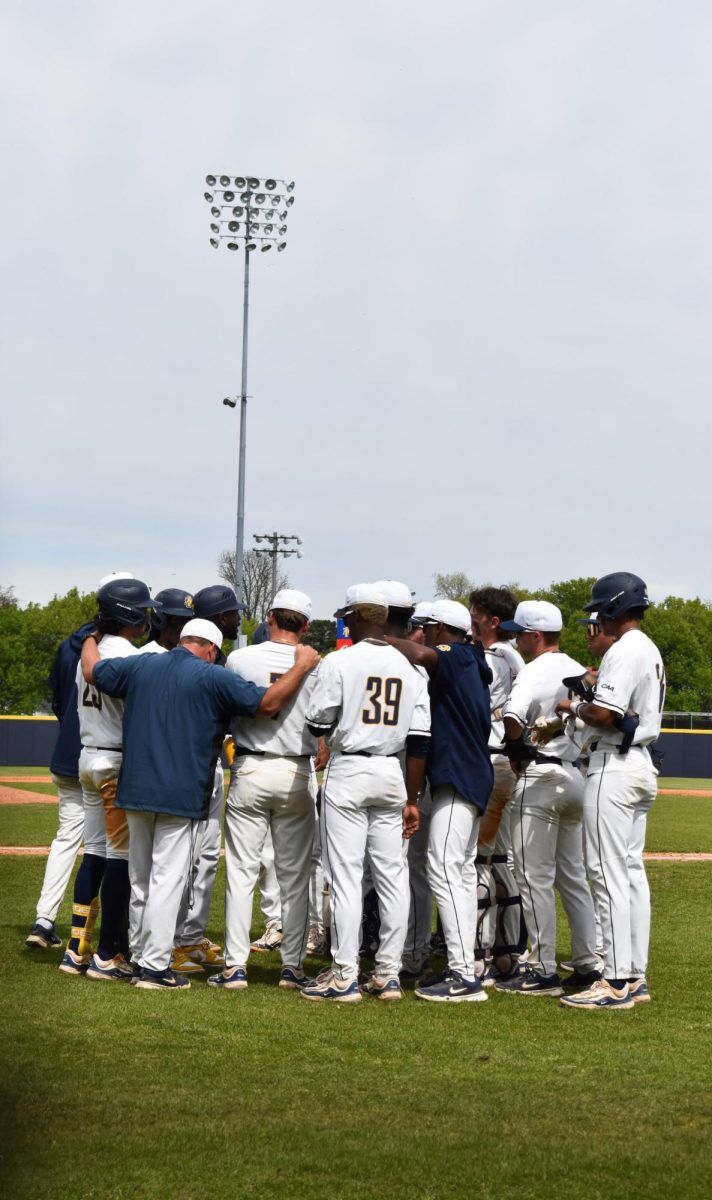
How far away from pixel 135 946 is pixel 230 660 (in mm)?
1604

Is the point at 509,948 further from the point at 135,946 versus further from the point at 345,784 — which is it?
the point at 135,946

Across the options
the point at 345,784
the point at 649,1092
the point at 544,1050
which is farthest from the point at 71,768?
the point at 649,1092

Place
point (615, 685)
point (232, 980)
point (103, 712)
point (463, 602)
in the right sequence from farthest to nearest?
point (463, 602) → point (103, 712) → point (232, 980) → point (615, 685)

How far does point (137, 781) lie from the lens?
662 cm

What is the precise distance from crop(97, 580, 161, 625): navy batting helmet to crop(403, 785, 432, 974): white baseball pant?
1927 mm

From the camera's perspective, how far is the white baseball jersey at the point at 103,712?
715 centimetres

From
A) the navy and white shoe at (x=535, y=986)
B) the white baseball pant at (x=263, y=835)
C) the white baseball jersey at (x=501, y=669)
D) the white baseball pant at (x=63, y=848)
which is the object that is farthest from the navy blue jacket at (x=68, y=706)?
the navy and white shoe at (x=535, y=986)

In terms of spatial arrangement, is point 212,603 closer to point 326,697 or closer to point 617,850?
point 326,697

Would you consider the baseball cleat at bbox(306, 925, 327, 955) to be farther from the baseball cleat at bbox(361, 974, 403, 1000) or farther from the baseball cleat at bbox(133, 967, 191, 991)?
the baseball cleat at bbox(133, 967, 191, 991)

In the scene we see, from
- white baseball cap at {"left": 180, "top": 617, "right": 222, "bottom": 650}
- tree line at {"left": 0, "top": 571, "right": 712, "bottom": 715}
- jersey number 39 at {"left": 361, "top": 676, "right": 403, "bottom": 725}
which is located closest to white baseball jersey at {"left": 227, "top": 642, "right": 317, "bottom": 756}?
white baseball cap at {"left": 180, "top": 617, "right": 222, "bottom": 650}

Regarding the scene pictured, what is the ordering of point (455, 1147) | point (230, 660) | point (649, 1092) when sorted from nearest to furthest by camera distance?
point (455, 1147)
point (649, 1092)
point (230, 660)

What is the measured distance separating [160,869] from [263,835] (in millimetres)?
588

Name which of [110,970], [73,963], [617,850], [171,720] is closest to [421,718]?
[617,850]

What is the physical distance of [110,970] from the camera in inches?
Result: 275
